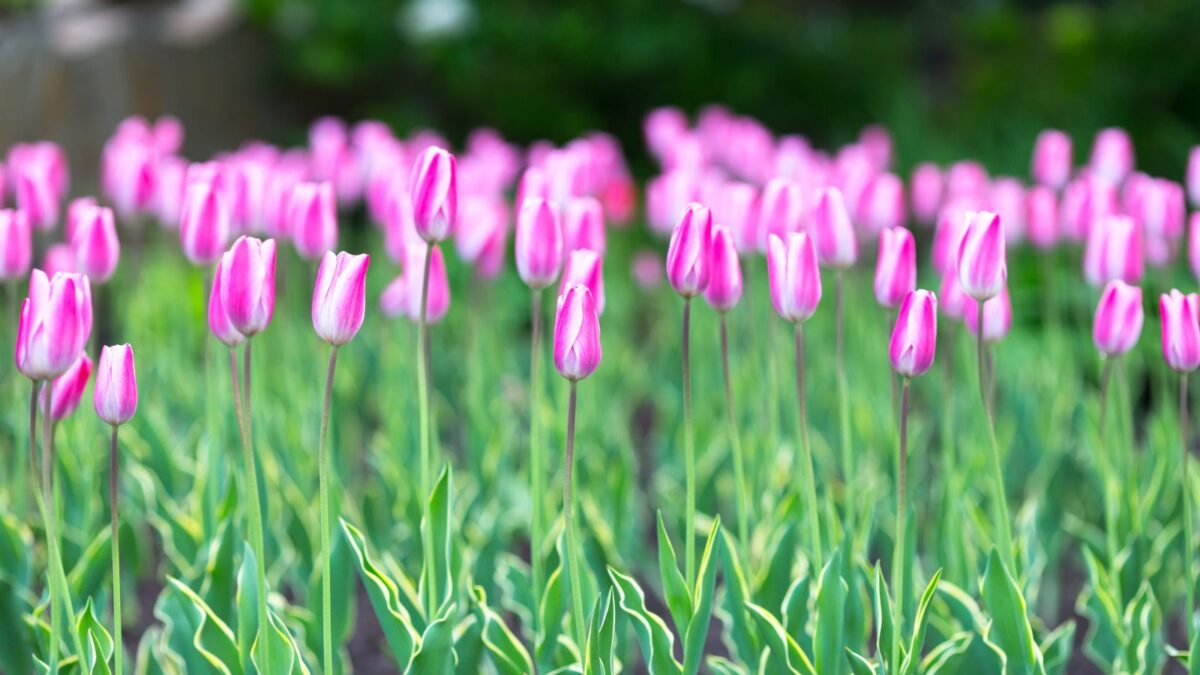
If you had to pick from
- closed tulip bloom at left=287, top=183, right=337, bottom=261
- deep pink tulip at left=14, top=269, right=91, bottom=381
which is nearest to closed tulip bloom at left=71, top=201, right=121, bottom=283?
closed tulip bloom at left=287, top=183, right=337, bottom=261

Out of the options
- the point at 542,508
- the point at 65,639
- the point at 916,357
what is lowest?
the point at 65,639

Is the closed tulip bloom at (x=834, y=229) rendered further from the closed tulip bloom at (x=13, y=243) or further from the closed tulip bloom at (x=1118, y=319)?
the closed tulip bloom at (x=13, y=243)

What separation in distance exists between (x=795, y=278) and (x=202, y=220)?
0.90 metres

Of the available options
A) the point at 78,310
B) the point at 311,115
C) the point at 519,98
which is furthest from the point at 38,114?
the point at 78,310

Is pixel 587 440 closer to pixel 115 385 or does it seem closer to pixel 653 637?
pixel 653 637

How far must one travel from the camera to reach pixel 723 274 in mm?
1889

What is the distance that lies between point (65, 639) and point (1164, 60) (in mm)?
4631

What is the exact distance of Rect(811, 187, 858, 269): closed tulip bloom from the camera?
209 cm

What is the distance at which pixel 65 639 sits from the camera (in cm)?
201

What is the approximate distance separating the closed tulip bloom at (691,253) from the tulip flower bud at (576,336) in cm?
17

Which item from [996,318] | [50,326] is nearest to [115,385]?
[50,326]

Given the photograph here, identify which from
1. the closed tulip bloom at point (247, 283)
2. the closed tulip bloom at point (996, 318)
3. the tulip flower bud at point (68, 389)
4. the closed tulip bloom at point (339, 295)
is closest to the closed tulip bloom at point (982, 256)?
the closed tulip bloom at point (996, 318)

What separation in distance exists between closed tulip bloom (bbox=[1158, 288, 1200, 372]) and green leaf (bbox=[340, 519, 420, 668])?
1075 mm

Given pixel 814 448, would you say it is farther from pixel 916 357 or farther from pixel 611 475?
pixel 916 357
